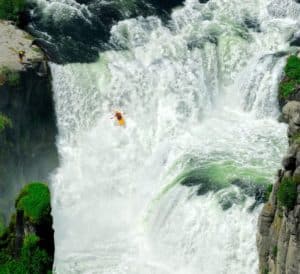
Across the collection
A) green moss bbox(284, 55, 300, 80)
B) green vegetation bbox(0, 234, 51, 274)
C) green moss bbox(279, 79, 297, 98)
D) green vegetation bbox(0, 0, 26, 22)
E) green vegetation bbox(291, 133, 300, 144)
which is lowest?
green vegetation bbox(0, 234, 51, 274)

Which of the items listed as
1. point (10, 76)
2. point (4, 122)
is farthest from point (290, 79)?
point (4, 122)

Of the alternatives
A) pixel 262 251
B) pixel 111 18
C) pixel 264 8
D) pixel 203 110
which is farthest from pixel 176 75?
pixel 262 251

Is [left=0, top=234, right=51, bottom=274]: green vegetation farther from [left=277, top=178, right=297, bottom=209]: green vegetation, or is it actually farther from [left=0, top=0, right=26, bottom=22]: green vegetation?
[left=0, top=0, right=26, bottom=22]: green vegetation

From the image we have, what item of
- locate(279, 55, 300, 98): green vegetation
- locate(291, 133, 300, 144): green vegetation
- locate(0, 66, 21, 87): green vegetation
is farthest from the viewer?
locate(279, 55, 300, 98): green vegetation

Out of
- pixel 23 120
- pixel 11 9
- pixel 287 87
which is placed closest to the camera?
pixel 23 120

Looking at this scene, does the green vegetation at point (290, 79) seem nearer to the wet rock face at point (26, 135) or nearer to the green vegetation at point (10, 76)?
the wet rock face at point (26, 135)

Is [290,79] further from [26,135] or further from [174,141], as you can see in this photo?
[26,135]

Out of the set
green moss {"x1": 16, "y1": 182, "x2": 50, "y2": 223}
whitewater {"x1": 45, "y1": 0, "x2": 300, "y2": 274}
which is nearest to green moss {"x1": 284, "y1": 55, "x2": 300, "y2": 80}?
whitewater {"x1": 45, "y1": 0, "x2": 300, "y2": 274}
